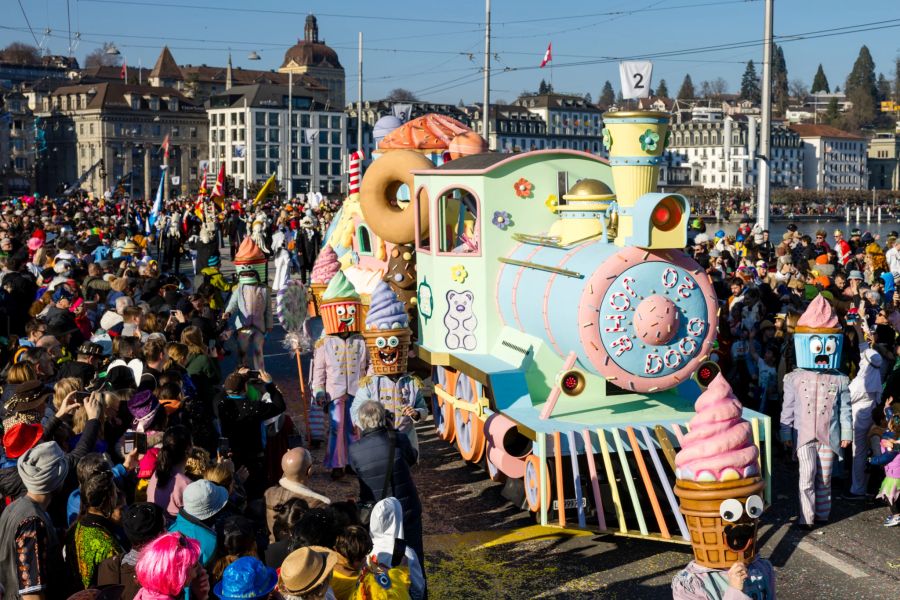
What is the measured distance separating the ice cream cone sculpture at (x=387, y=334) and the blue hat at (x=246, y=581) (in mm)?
5048

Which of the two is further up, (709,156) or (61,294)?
(709,156)

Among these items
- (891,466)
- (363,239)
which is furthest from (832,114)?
(891,466)

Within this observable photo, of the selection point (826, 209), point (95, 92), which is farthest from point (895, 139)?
point (95, 92)

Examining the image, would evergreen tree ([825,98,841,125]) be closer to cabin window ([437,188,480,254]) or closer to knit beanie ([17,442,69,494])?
cabin window ([437,188,480,254])

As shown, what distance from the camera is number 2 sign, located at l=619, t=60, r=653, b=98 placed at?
10.7 metres

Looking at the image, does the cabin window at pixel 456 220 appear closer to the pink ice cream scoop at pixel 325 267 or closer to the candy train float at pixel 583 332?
the candy train float at pixel 583 332

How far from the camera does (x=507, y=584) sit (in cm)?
814

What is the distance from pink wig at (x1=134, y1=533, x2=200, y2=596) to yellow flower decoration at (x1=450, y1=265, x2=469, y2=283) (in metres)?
6.61

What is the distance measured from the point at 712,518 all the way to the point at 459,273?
591 centimetres

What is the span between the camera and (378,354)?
31.8ft

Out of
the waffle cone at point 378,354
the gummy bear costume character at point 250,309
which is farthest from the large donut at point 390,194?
the waffle cone at point 378,354

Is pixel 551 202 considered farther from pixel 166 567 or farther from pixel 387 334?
pixel 166 567

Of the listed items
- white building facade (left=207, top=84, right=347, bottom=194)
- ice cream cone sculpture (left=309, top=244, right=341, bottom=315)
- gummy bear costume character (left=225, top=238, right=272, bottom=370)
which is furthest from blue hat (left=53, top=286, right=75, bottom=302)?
white building facade (left=207, top=84, right=347, bottom=194)

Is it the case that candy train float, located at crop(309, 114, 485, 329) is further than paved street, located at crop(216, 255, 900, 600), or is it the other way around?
candy train float, located at crop(309, 114, 485, 329)
